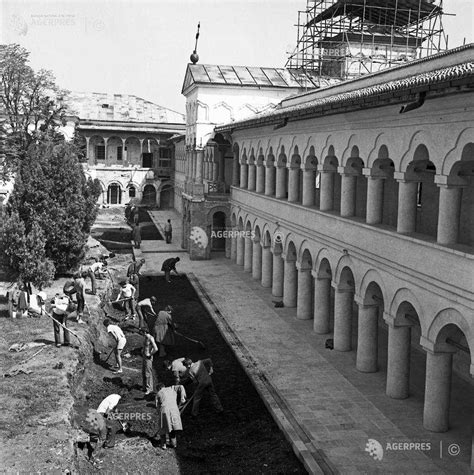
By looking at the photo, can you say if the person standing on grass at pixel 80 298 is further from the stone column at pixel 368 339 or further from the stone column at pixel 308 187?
the stone column at pixel 368 339

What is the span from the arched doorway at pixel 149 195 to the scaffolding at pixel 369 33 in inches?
1003

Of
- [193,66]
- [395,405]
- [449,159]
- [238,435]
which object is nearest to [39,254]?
[238,435]

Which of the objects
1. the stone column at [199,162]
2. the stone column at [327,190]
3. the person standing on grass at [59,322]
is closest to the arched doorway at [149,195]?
the stone column at [199,162]

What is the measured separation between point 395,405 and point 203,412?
4.19m

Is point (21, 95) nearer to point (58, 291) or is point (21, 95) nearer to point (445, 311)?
point (58, 291)

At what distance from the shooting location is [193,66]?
3600cm

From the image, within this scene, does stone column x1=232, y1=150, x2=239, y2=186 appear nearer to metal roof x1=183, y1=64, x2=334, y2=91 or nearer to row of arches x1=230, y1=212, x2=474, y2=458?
metal roof x1=183, y1=64, x2=334, y2=91

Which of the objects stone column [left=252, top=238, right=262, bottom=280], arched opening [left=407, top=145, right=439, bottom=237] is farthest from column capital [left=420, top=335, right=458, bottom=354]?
stone column [left=252, top=238, right=262, bottom=280]

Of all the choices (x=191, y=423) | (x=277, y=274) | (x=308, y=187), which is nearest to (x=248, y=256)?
(x=277, y=274)

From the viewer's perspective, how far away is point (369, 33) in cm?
3450

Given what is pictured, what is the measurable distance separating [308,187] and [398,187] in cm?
434

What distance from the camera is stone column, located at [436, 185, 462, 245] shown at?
39.5ft

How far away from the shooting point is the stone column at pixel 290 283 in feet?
73.6

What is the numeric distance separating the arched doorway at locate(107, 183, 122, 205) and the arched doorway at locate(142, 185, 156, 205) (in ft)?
7.47
